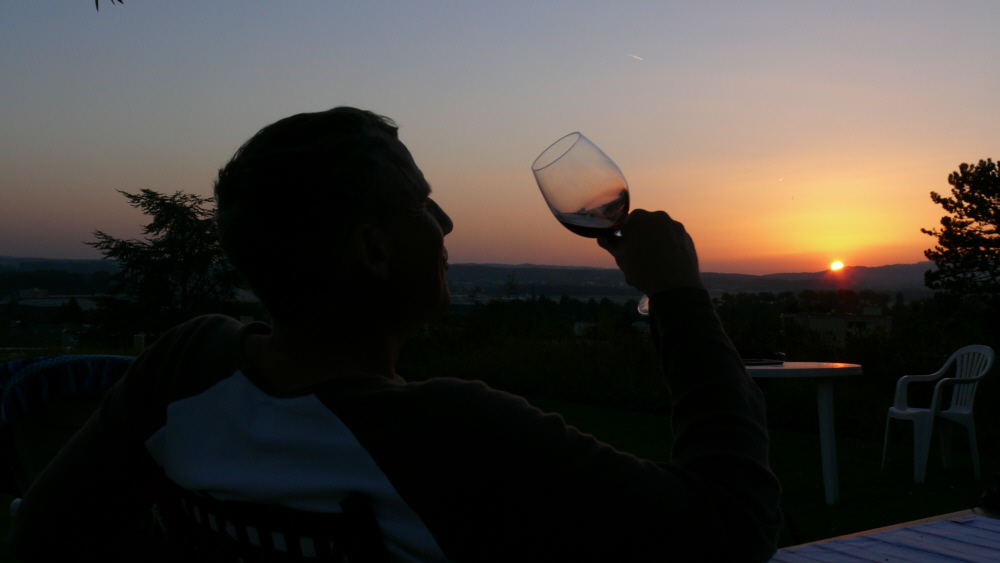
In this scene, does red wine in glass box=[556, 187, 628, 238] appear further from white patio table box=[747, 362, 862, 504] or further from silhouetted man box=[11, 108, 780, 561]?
white patio table box=[747, 362, 862, 504]

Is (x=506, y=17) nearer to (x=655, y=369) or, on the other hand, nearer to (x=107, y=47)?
(x=655, y=369)

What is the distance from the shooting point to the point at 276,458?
25.5 inches

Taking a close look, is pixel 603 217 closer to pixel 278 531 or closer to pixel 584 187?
pixel 584 187

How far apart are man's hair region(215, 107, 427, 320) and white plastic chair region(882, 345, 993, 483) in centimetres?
543

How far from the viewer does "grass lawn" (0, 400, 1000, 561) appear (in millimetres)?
3928

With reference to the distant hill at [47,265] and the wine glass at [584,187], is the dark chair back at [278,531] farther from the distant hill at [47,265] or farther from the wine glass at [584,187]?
the distant hill at [47,265]

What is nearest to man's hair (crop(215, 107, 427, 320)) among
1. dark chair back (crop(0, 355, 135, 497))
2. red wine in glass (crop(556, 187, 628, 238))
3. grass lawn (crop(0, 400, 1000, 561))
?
red wine in glass (crop(556, 187, 628, 238))

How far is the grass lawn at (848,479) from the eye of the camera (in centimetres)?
393

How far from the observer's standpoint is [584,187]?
1.07 m

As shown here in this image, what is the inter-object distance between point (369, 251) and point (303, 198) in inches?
3.6

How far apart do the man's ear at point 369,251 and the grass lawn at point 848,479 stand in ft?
9.72

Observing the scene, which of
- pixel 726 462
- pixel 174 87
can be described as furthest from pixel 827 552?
pixel 174 87

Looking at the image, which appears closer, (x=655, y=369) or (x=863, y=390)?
(x=863, y=390)

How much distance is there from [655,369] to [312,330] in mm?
7814
